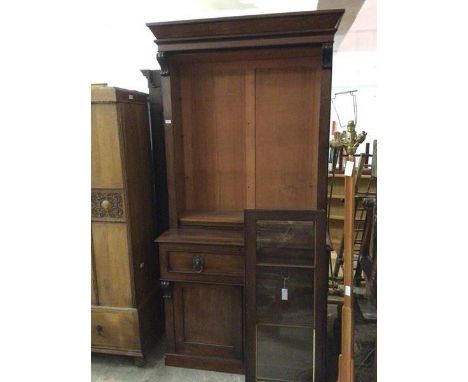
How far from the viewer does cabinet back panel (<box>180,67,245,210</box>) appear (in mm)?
1901

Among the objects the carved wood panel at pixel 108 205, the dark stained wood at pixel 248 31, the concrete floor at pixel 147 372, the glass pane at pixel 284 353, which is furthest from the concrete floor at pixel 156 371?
the dark stained wood at pixel 248 31

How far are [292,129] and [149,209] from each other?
97 centimetres

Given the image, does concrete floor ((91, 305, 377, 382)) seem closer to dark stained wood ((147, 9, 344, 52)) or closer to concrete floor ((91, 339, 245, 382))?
concrete floor ((91, 339, 245, 382))

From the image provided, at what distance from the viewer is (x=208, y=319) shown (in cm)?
181

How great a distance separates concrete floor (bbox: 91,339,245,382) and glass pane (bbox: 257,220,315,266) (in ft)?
2.42

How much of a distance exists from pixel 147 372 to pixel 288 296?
0.94 meters

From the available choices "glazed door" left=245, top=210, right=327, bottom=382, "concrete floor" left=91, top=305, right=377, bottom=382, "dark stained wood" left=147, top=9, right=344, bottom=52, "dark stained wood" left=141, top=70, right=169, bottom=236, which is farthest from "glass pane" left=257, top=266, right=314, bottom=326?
"dark stained wood" left=147, top=9, right=344, bottom=52

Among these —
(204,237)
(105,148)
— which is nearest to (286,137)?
(204,237)

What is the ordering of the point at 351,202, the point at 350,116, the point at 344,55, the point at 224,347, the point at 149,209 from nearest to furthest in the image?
the point at 351,202 < the point at 224,347 < the point at 149,209 < the point at 344,55 < the point at 350,116
